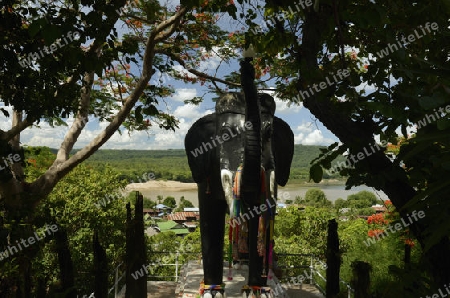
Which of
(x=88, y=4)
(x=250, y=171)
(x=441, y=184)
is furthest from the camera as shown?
(x=250, y=171)

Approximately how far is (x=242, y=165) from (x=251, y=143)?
33 centimetres

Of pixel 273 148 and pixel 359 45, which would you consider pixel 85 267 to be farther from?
pixel 359 45

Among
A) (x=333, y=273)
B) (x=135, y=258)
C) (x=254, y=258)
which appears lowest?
(x=254, y=258)

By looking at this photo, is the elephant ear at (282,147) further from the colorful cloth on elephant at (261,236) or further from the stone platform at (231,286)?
the stone platform at (231,286)

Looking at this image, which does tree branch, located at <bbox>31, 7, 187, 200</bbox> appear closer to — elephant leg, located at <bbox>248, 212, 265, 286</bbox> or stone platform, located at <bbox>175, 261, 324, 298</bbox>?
stone platform, located at <bbox>175, 261, 324, 298</bbox>

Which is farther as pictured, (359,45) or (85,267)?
(85,267)

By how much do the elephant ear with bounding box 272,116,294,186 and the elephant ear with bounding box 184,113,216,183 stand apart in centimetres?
94

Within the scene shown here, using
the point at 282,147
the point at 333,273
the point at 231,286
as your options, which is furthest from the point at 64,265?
the point at 231,286

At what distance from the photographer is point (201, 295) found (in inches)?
216

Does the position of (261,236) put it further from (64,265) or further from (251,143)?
(64,265)

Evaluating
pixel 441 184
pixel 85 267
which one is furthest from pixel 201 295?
pixel 85 267

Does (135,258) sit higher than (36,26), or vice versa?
(36,26)

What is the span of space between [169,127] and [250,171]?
357cm

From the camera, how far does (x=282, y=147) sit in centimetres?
548
